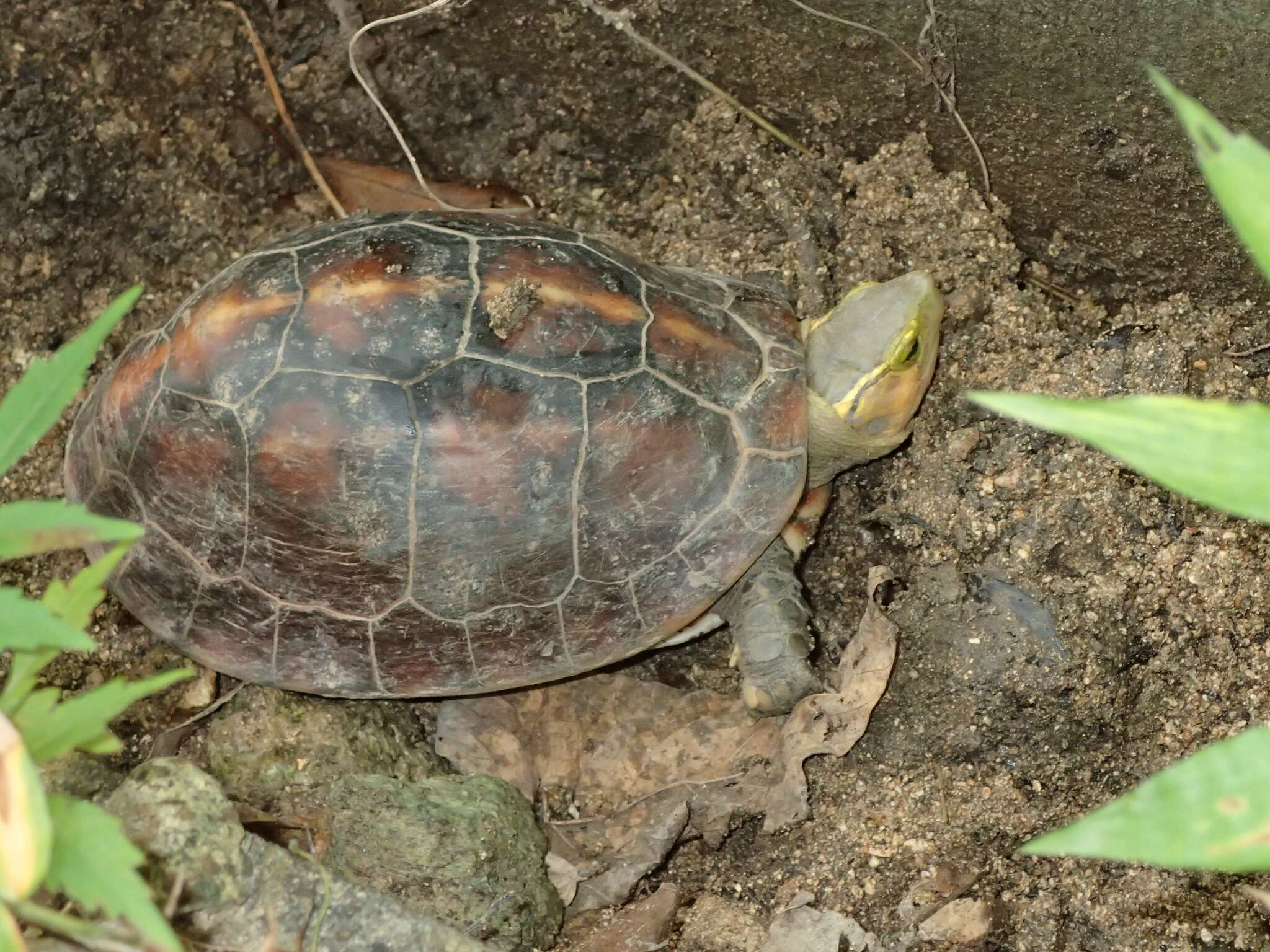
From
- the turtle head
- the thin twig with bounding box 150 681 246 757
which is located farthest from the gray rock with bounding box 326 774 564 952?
the turtle head

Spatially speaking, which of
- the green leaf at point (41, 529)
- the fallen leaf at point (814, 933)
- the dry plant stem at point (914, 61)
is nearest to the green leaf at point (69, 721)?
the green leaf at point (41, 529)

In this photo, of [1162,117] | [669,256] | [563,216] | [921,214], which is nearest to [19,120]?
[563,216]

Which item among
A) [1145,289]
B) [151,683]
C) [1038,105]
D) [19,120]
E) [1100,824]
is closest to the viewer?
[1100,824]

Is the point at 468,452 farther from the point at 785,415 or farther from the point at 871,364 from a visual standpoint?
the point at 871,364

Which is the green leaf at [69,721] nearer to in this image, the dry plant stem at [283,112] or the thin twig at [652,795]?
the thin twig at [652,795]

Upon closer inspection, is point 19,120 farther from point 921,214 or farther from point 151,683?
point 921,214

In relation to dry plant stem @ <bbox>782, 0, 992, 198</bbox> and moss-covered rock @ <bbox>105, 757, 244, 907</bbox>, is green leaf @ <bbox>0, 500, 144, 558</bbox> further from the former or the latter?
dry plant stem @ <bbox>782, 0, 992, 198</bbox>
